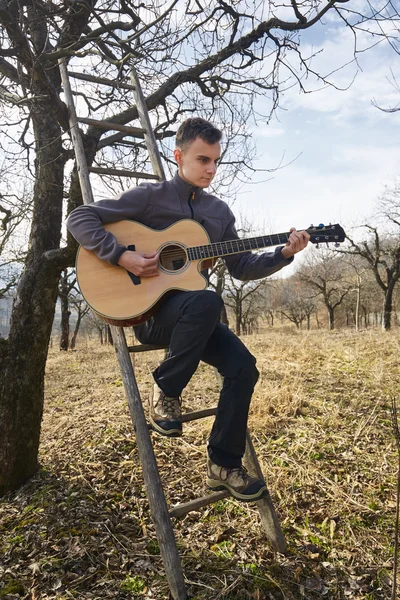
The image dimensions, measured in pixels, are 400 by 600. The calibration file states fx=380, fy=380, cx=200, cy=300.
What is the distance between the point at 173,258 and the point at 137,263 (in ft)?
0.98

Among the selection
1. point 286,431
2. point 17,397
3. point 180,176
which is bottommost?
point 286,431

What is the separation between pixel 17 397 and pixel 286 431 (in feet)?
8.98

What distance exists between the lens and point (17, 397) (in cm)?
362

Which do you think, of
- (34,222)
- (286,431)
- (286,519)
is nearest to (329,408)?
(286,431)

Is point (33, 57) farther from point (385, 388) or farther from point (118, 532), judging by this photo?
point (385, 388)

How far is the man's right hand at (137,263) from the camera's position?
7.55 feet

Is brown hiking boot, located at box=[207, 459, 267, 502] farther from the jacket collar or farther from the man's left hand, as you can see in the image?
the jacket collar

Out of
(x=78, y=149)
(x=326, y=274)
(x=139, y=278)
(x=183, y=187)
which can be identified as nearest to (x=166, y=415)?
(x=139, y=278)

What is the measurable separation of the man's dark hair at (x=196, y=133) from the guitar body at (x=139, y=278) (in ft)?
1.78

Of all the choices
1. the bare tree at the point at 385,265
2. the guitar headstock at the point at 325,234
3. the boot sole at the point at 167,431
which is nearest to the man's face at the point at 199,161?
the guitar headstock at the point at 325,234

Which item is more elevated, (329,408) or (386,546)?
(329,408)

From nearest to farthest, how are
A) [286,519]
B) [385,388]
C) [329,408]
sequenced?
[286,519] → [329,408] → [385,388]

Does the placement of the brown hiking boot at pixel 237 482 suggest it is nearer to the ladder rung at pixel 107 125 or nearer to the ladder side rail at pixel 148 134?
the ladder side rail at pixel 148 134

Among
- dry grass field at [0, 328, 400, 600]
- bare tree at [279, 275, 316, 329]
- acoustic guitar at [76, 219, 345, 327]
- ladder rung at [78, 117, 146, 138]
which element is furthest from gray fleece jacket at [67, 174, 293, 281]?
bare tree at [279, 275, 316, 329]
